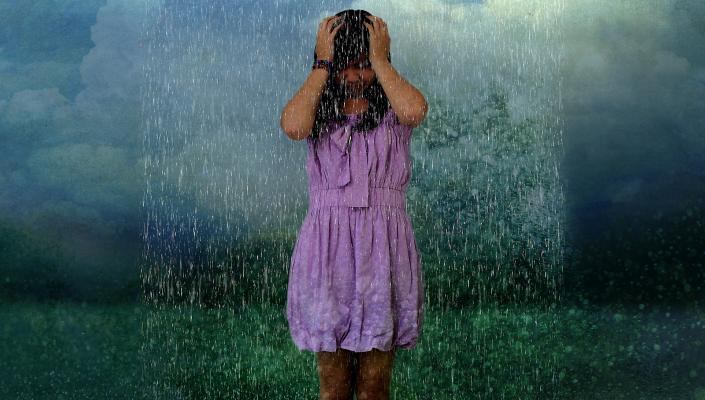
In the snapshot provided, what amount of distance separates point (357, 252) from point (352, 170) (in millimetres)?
213

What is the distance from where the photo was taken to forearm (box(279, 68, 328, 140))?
7.06 feet

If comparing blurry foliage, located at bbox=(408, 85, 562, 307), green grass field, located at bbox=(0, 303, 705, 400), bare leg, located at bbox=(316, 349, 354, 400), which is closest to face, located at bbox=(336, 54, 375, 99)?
bare leg, located at bbox=(316, 349, 354, 400)

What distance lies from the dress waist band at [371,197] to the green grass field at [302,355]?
2.38 metres

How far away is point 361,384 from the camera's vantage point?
2.11 meters

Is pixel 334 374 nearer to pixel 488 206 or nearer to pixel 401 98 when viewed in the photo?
pixel 401 98

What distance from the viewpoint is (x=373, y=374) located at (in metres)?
2.09

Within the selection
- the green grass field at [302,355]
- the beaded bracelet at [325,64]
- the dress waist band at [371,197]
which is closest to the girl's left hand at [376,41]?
the beaded bracelet at [325,64]

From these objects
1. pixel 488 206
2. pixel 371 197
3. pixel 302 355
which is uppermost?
pixel 371 197

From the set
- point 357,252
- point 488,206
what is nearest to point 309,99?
point 357,252

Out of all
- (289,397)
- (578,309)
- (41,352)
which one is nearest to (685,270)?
(578,309)

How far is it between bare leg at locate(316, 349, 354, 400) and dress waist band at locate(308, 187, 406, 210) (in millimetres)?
372

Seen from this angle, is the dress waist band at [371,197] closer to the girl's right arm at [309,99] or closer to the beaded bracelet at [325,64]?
the girl's right arm at [309,99]

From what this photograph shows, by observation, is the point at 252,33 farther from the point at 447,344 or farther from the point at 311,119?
the point at 311,119

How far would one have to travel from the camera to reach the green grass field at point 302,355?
4.46 metres
